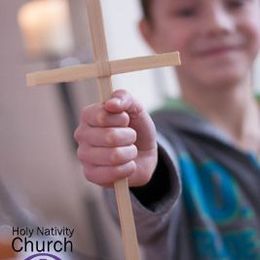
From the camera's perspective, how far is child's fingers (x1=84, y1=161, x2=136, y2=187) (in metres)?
0.21

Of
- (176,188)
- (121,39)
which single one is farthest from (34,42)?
(176,188)

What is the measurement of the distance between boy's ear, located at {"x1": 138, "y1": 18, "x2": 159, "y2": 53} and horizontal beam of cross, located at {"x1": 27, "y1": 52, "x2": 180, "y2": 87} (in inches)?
8.8

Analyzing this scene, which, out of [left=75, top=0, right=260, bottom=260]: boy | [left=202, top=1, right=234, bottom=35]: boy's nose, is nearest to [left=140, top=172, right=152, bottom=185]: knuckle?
[left=75, top=0, right=260, bottom=260]: boy

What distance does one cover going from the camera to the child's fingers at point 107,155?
208mm

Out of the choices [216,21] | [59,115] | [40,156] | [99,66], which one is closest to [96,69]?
[99,66]

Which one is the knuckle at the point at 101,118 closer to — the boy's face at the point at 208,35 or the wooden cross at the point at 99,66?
the wooden cross at the point at 99,66

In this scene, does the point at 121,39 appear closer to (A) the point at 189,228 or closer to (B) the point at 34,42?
(B) the point at 34,42

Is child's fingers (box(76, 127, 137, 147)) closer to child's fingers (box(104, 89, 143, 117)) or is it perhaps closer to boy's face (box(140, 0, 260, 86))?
child's fingers (box(104, 89, 143, 117))

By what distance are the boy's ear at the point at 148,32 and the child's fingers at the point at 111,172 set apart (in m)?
0.22

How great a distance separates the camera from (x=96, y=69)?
197 mm

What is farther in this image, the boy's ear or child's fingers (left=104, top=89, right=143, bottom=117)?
the boy's ear

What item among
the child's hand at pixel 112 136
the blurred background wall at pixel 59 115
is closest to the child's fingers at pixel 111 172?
the child's hand at pixel 112 136

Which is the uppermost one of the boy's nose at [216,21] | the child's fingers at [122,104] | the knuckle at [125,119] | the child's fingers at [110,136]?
the boy's nose at [216,21]

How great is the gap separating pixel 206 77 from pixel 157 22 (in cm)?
6
